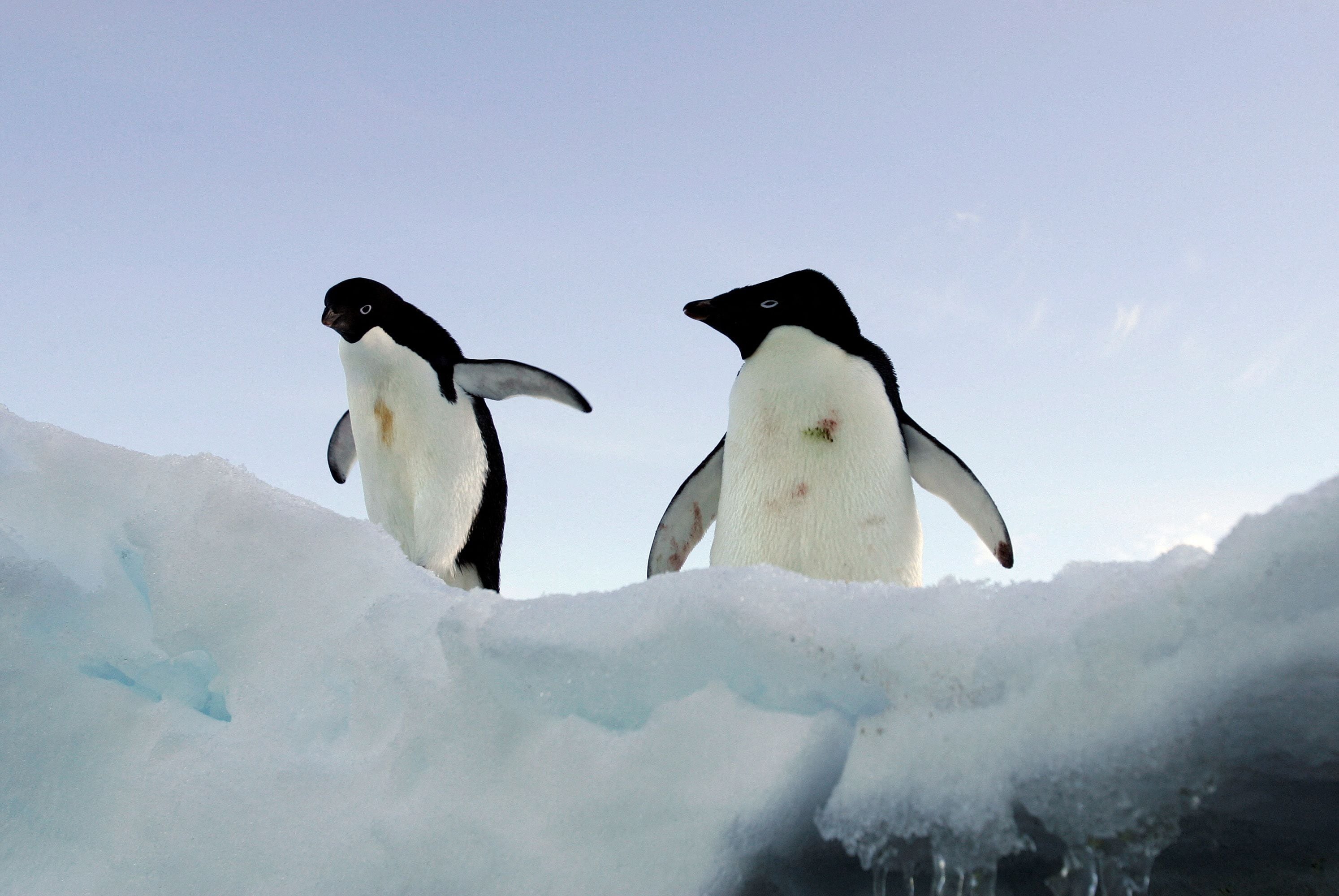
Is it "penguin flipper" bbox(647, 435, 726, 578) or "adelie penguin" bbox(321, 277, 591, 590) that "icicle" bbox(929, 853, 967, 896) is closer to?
"penguin flipper" bbox(647, 435, 726, 578)

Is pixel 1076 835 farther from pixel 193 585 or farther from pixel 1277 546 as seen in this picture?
pixel 193 585

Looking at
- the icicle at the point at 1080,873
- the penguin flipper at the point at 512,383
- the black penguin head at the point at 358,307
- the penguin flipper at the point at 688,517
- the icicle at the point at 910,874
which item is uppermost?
the black penguin head at the point at 358,307

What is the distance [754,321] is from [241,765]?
2.62m

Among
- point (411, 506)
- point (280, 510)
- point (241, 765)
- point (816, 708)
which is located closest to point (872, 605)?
point (816, 708)

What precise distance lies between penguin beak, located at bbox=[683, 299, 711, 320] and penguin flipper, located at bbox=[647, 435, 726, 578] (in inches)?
20.0

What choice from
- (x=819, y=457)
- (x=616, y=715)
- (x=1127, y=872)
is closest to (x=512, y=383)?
(x=819, y=457)

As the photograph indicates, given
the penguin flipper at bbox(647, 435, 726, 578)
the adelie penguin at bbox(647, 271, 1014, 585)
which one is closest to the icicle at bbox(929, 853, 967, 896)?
the adelie penguin at bbox(647, 271, 1014, 585)

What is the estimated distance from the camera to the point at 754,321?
3527 millimetres

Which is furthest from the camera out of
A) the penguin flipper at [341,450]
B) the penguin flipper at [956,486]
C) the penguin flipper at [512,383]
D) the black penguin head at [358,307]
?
the penguin flipper at [341,450]

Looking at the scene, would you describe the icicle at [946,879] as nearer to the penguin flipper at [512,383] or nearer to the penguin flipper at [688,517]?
the penguin flipper at [688,517]

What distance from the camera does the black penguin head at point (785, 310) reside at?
11.4ft

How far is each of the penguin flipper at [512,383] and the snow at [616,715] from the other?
121 inches

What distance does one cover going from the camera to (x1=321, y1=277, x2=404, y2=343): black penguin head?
14.5ft

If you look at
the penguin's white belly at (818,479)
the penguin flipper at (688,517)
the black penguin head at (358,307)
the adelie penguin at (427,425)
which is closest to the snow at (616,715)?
the penguin's white belly at (818,479)
